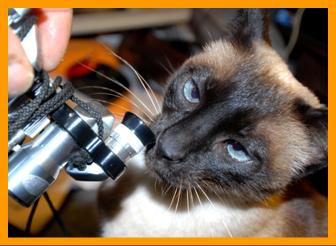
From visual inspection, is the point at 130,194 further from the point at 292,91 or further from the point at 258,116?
the point at 292,91

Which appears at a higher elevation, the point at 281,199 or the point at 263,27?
the point at 263,27

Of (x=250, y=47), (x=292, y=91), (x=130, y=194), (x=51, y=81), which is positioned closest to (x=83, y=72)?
(x=130, y=194)

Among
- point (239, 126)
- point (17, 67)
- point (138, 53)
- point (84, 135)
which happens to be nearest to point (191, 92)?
point (239, 126)

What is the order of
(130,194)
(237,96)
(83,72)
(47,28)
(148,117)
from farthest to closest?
(83,72)
(130,194)
(148,117)
(237,96)
(47,28)

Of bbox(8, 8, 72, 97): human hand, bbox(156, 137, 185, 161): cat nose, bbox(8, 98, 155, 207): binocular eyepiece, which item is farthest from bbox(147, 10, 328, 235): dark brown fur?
bbox(8, 8, 72, 97): human hand

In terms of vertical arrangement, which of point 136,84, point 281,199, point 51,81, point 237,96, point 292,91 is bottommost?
point 281,199

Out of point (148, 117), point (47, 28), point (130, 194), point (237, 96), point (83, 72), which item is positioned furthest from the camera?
point (83, 72)

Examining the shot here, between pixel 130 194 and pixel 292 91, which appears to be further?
pixel 130 194
